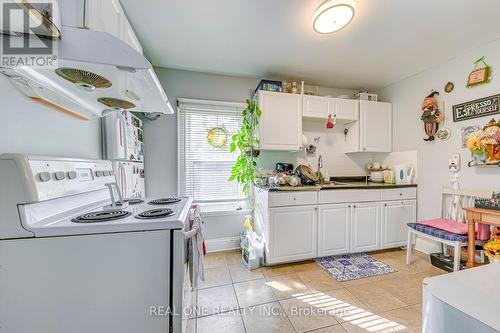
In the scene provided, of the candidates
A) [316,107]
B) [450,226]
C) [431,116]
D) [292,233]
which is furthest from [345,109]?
[292,233]

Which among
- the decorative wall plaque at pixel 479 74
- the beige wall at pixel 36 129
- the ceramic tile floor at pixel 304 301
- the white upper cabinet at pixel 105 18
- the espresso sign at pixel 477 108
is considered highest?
the decorative wall plaque at pixel 479 74

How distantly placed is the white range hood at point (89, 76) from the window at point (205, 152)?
132cm

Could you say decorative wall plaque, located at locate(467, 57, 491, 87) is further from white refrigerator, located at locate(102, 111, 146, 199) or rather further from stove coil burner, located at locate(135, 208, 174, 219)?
white refrigerator, located at locate(102, 111, 146, 199)

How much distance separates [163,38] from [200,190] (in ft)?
5.91

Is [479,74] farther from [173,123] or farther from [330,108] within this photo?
[173,123]

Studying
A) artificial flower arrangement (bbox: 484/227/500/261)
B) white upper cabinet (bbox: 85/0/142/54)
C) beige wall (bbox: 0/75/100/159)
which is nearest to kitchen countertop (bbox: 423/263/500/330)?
artificial flower arrangement (bbox: 484/227/500/261)

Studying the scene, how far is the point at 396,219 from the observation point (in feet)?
8.84

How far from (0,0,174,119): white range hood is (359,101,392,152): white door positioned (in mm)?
2808

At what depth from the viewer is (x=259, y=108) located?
2547mm

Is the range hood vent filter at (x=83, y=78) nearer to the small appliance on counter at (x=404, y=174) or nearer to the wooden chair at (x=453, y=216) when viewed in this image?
the wooden chair at (x=453, y=216)

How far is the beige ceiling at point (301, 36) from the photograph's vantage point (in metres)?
1.59

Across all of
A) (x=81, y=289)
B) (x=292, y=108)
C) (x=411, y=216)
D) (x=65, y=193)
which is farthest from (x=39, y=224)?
(x=411, y=216)

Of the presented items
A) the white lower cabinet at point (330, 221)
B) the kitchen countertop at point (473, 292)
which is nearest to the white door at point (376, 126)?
the white lower cabinet at point (330, 221)

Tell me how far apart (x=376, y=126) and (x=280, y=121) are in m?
1.57
